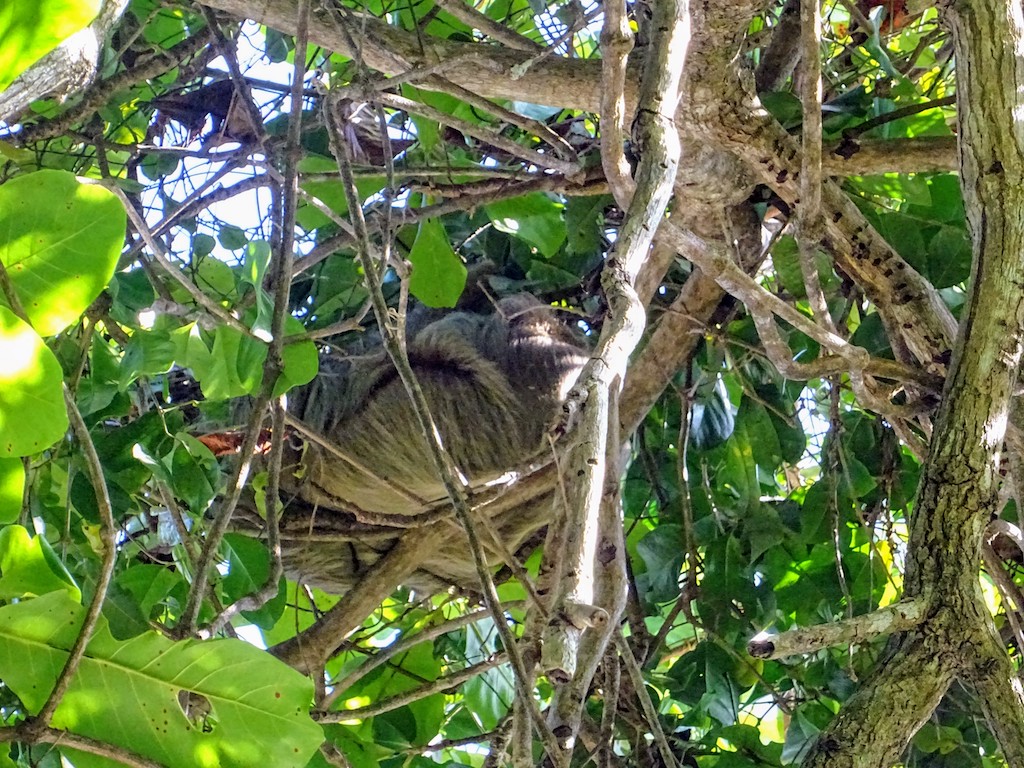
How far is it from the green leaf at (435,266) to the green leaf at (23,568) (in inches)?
42.3

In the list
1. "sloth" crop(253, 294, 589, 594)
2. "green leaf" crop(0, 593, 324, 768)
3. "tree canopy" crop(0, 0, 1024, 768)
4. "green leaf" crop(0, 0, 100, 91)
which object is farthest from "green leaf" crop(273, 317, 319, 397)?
"green leaf" crop(0, 0, 100, 91)

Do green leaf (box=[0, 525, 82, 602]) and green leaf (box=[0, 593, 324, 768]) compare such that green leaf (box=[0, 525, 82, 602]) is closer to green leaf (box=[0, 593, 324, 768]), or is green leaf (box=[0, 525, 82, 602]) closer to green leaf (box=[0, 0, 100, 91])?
green leaf (box=[0, 593, 324, 768])

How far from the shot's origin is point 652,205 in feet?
2.62

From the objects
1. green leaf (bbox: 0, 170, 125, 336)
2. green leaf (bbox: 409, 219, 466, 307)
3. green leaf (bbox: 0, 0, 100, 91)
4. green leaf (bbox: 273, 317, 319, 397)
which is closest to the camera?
green leaf (bbox: 0, 0, 100, 91)

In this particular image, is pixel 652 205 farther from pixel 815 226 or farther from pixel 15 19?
pixel 815 226

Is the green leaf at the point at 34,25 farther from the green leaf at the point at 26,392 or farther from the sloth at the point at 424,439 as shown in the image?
the sloth at the point at 424,439

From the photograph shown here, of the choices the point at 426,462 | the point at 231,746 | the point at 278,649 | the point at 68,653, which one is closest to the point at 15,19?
the point at 68,653

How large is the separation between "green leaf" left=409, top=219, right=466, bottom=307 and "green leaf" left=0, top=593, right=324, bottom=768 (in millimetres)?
1029

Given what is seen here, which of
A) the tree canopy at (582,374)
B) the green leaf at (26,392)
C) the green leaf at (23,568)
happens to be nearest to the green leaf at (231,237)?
the tree canopy at (582,374)

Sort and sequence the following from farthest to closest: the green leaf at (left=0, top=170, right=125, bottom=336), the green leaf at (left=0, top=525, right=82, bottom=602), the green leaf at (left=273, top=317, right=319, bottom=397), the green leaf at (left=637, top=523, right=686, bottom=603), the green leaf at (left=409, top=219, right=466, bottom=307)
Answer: the green leaf at (left=637, top=523, right=686, bottom=603) → the green leaf at (left=409, top=219, right=466, bottom=307) → the green leaf at (left=273, top=317, right=319, bottom=397) → the green leaf at (left=0, top=525, right=82, bottom=602) → the green leaf at (left=0, top=170, right=125, bottom=336)

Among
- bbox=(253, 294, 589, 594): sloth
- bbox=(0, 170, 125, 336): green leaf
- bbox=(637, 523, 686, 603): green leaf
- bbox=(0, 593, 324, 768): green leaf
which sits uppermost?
bbox=(0, 170, 125, 336): green leaf

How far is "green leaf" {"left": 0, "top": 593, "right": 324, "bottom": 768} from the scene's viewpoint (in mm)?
988

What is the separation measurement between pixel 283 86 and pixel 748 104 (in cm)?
113

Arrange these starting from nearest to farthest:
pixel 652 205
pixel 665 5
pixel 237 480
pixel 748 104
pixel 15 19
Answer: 1. pixel 15 19
2. pixel 652 205
3. pixel 665 5
4. pixel 237 480
5. pixel 748 104
